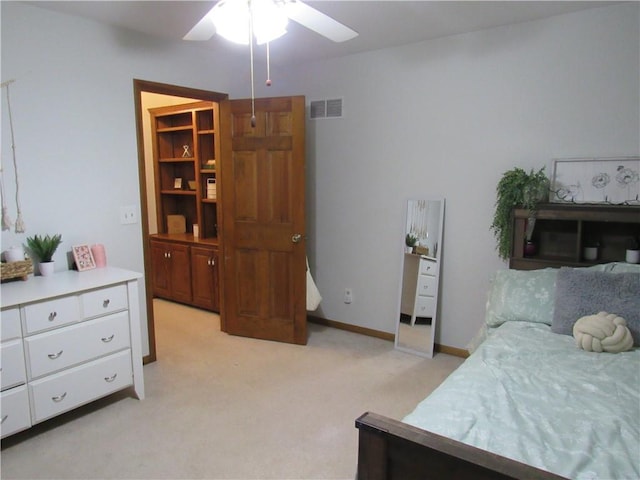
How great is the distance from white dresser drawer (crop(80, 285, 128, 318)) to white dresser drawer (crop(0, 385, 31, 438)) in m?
0.48

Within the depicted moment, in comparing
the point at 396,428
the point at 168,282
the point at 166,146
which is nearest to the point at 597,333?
the point at 396,428

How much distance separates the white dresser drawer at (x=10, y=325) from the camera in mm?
2150

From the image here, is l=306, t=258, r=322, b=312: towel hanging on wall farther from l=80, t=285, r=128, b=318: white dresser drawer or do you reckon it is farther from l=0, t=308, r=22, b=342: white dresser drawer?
l=0, t=308, r=22, b=342: white dresser drawer

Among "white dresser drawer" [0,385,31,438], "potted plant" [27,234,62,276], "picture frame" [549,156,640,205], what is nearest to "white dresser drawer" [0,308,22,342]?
"white dresser drawer" [0,385,31,438]

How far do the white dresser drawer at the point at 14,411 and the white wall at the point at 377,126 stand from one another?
0.89 m

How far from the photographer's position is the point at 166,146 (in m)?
5.09

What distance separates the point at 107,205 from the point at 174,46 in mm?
1324

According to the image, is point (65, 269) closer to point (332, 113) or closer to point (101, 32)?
point (101, 32)

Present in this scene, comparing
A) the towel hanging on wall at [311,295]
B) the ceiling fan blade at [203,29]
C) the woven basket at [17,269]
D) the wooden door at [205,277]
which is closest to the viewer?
the ceiling fan blade at [203,29]

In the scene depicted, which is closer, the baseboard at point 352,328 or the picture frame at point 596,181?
the picture frame at point 596,181

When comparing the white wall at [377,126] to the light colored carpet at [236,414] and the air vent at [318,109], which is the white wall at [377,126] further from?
the light colored carpet at [236,414]

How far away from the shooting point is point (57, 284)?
8.16ft

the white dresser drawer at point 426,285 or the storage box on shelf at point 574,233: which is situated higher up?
the storage box on shelf at point 574,233

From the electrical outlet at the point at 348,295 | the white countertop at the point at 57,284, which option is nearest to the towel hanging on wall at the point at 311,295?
the electrical outlet at the point at 348,295
